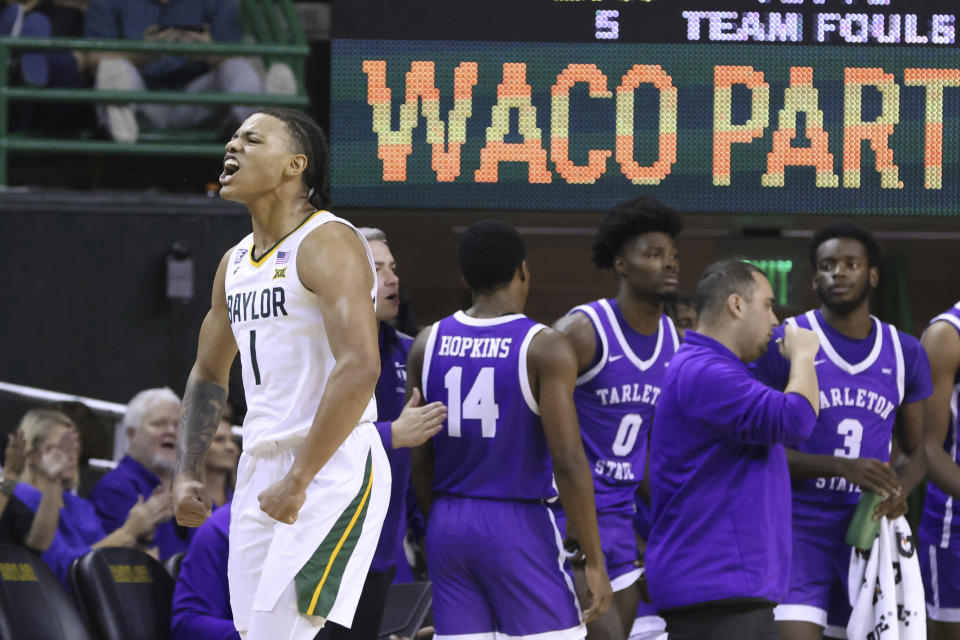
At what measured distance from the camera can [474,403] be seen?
536 cm

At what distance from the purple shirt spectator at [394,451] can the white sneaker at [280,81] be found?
4.07m

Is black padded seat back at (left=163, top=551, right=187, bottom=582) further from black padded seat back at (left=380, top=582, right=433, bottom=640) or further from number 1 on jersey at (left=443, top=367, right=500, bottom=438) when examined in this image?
number 1 on jersey at (left=443, top=367, right=500, bottom=438)

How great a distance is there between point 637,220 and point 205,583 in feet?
7.99

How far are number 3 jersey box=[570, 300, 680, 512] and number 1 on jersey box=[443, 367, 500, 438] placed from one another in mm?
814

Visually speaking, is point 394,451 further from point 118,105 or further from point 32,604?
point 118,105

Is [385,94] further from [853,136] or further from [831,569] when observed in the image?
[831,569]

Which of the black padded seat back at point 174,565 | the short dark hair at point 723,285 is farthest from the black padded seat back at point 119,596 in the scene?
the short dark hair at point 723,285

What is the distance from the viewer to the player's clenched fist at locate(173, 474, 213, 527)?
3775 millimetres

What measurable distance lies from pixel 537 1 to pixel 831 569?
2871mm

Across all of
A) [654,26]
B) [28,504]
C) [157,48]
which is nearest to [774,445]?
[654,26]

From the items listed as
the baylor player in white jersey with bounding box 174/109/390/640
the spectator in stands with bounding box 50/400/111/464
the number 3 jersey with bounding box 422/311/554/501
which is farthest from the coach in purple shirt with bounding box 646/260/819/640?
the spectator in stands with bounding box 50/400/111/464

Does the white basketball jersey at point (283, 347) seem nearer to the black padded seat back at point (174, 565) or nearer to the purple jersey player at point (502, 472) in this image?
the purple jersey player at point (502, 472)

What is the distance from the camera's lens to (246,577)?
369 centimetres

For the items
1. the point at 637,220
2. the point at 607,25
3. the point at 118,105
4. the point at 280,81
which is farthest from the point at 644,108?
the point at 118,105
